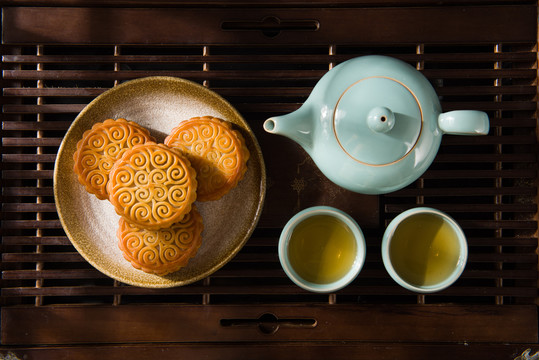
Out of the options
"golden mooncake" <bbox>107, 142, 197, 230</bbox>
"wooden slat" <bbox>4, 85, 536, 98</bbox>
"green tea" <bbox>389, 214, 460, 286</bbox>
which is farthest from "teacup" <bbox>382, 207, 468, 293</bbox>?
"golden mooncake" <bbox>107, 142, 197, 230</bbox>

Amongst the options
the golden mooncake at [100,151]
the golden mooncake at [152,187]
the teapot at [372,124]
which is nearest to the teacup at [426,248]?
the teapot at [372,124]

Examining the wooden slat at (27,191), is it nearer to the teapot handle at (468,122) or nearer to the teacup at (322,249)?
the teacup at (322,249)

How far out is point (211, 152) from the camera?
28.2 inches

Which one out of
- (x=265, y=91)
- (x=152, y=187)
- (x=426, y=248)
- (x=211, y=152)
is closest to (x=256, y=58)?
(x=265, y=91)

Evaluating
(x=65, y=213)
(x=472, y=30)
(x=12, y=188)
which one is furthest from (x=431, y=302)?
(x=12, y=188)

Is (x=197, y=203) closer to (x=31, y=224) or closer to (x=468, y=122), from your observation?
(x=31, y=224)

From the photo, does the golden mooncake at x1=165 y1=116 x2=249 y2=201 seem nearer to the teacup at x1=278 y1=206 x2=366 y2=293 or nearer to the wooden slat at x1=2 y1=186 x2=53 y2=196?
the teacup at x1=278 y1=206 x2=366 y2=293

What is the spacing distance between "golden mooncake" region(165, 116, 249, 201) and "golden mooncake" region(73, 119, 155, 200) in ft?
0.24

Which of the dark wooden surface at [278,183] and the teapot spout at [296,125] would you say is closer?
the teapot spout at [296,125]

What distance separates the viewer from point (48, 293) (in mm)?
795

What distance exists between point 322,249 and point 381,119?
0.30 metres

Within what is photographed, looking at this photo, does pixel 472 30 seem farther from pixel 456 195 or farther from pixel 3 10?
pixel 3 10

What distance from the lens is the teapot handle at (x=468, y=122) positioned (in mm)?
536

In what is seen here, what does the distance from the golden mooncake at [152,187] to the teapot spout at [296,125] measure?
173 millimetres
